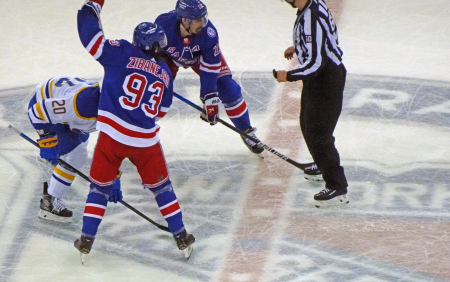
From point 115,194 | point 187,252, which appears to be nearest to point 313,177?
point 187,252

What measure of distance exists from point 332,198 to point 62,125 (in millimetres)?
1507

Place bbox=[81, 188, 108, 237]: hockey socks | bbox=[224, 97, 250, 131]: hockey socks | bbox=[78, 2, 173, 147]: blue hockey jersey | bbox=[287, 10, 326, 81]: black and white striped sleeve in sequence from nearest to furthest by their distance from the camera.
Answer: bbox=[78, 2, 173, 147]: blue hockey jersey, bbox=[81, 188, 108, 237]: hockey socks, bbox=[287, 10, 326, 81]: black and white striped sleeve, bbox=[224, 97, 250, 131]: hockey socks

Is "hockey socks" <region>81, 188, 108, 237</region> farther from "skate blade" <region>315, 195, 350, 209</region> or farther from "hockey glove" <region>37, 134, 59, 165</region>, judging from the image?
"skate blade" <region>315, 195, 350, 209</region>

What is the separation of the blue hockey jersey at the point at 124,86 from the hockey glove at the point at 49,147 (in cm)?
41

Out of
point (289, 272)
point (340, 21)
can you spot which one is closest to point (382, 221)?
point (289, 272)

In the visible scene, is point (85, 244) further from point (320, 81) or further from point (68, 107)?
point (320, 81)

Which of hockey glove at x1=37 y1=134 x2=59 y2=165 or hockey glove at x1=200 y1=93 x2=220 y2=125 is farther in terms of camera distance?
hockey glove at x1=200 y1=93 x2=220 y2=125

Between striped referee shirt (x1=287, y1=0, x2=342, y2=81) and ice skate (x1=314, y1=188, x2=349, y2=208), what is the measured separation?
0.70 metres

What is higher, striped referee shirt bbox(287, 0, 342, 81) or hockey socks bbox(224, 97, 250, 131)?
striped referee shirt bbox(287, 0, 342, 81)

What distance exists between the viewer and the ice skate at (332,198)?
4086 mm

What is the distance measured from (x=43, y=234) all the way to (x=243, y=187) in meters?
1.18

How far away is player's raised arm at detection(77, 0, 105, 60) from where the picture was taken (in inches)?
135

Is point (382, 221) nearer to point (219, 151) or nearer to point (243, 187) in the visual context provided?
point (243, 187)

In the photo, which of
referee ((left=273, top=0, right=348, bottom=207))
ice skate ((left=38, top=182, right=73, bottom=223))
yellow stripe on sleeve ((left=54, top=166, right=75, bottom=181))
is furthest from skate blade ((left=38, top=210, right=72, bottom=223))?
referee ((left=273, top=0, right=348, bottom=207))
